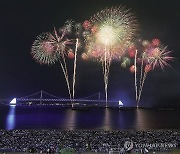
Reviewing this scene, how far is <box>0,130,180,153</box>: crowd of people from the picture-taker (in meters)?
24.0

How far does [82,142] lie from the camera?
2620 centimetres

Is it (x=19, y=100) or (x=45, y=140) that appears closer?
(x=45, y=140)

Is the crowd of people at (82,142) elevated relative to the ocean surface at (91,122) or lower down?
lower down

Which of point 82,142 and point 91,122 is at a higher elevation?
point 91,122


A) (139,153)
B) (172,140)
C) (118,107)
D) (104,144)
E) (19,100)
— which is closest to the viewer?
(139,153)

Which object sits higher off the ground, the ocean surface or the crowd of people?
the ocean surface

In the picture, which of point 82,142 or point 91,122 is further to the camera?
point 91,122

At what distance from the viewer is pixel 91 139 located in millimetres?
27422

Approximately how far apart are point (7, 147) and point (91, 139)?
626cm

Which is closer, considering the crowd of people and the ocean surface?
the crowd of people

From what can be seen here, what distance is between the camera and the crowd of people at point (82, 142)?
24.0 metres

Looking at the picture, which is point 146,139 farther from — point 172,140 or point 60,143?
point 60,143

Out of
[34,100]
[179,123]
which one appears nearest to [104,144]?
[179,123]

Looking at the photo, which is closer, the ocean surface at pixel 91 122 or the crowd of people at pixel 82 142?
the crowd of people at pixel 82 142
